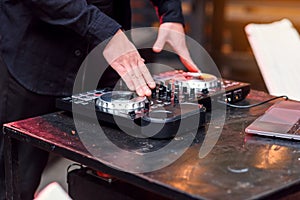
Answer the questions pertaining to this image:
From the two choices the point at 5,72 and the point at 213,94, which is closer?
the point at 213,94

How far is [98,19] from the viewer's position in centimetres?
125

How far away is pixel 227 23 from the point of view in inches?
139

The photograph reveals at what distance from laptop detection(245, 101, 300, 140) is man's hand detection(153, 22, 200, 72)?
29 centimetres

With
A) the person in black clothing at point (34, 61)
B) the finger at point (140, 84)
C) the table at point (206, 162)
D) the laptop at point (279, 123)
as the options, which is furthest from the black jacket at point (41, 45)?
the laptop at point (279, 123)

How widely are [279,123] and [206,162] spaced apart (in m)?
0.25

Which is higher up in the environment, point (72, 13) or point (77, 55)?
point (72, 13)

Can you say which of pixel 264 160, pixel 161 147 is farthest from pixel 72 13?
pixel 264 160

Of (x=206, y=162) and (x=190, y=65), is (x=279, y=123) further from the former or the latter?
(x=190, y=65)

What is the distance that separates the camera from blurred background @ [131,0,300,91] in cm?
338

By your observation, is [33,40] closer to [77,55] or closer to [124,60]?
[77,55]

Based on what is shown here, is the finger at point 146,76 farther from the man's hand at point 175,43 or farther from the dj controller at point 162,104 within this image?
the man's hand at point 175,43

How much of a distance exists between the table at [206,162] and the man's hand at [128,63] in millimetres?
142

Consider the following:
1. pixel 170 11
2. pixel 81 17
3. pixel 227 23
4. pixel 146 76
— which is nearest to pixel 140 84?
pixel 146 76

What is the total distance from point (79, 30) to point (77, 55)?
0.17 meters
